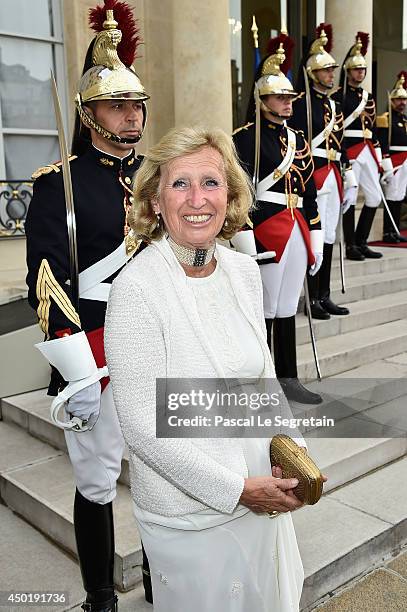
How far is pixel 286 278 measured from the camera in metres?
4.21

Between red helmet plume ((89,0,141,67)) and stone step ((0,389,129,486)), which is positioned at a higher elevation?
red helmet plume ((89,0,141,67))

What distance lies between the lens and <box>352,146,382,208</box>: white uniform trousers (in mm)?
7043

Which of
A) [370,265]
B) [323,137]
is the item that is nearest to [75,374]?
[323,137]

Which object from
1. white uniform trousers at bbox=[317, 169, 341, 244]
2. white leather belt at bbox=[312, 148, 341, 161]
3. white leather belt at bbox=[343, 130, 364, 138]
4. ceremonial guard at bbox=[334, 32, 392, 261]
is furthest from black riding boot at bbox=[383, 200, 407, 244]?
white leather belt at bbox=[312, 148, 341, 161]

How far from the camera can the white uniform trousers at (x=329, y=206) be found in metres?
5.61

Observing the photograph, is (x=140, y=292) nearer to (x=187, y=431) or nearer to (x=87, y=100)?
(x=187, y=431)

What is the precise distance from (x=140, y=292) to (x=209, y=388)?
30 centimetres

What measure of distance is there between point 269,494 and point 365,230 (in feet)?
20.5

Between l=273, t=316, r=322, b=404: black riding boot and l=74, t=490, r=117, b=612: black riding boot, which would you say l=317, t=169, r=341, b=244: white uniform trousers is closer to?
l=273, t=316, r=322, b=404: black riding boot

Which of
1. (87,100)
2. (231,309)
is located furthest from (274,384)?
(87,100)

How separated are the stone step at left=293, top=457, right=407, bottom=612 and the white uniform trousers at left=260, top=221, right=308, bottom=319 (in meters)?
1.16

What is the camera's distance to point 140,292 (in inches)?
64.1

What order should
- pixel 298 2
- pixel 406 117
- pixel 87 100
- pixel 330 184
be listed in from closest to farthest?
pixel 87 100
pixel 330 184
pixel 406 117
pixel 298 2

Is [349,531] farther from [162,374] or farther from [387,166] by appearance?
[387,166]
